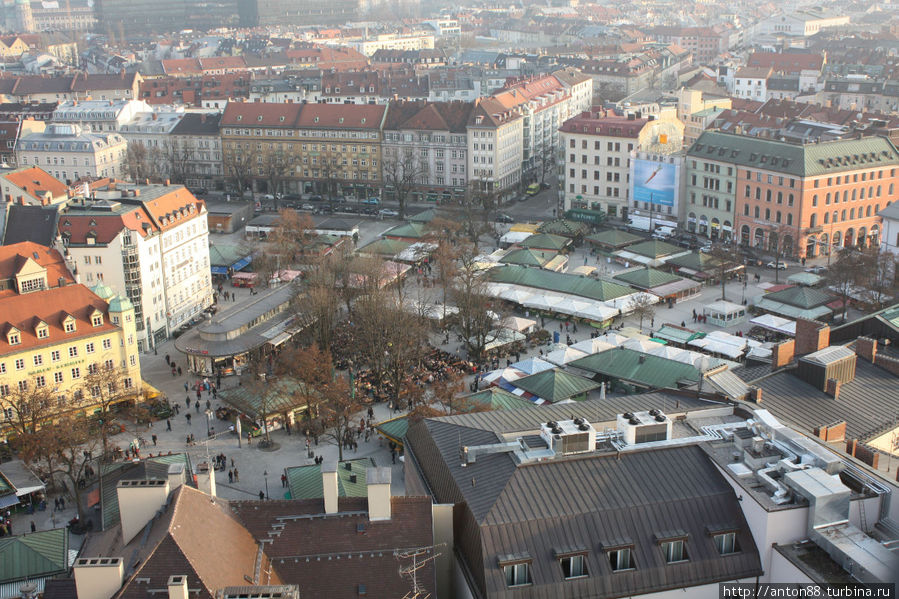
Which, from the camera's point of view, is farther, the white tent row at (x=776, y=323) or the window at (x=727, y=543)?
the white tent row at (x=776, y=323)

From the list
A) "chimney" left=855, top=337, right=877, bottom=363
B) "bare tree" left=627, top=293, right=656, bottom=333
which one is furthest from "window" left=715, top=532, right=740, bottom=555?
"bare tree" left=627, top=293, right=656, bottom=333

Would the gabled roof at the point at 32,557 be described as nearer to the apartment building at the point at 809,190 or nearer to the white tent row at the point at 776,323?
the white tent row at the point at 776,323

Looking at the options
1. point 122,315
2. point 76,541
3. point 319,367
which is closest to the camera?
point 76,541

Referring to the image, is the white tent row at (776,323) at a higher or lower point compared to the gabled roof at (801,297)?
lower

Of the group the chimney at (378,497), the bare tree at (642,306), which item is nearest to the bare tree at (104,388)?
the chimney at (378,497)

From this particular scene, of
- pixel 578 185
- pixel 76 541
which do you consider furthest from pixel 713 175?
pixel 76 541

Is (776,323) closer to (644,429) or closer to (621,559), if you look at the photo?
(644,429)

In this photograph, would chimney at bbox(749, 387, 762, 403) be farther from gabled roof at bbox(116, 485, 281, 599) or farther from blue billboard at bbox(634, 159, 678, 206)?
blue billboard at bbox(634, 159, 678, 206)

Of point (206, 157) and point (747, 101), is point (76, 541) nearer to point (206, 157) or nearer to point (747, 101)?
point (206, 157)
